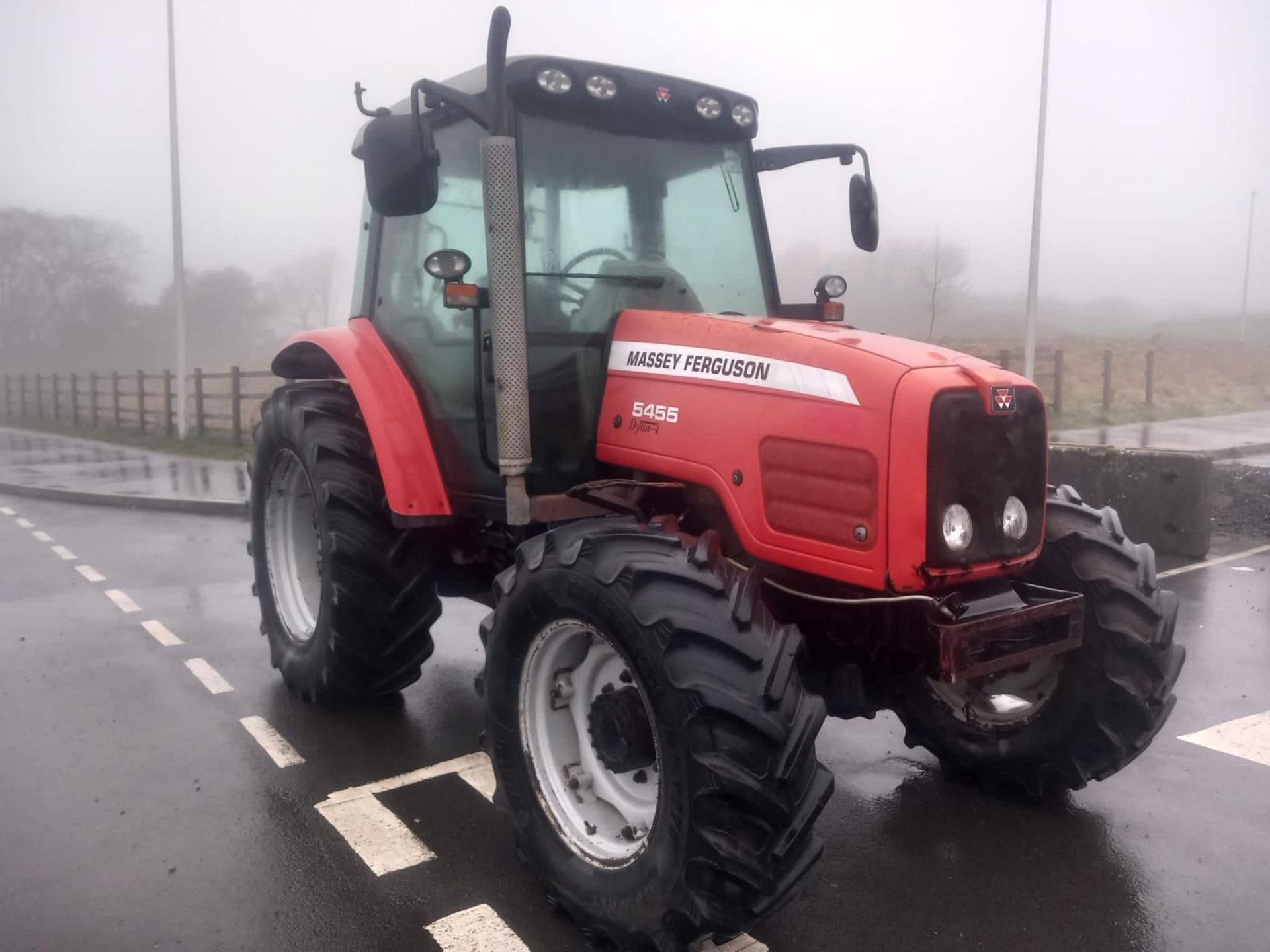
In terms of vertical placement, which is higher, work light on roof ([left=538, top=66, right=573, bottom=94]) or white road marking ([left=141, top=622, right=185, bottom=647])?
work light on roof ([left=538, top=66, right=573, bottom=94])

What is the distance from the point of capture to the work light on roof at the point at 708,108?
3.86m

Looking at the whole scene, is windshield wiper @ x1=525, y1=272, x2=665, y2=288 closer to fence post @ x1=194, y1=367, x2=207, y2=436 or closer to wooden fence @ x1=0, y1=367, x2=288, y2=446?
wooden fence @ x1=0, y1=367, x2=288, y2=446

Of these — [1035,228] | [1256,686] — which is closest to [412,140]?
[1256,686]

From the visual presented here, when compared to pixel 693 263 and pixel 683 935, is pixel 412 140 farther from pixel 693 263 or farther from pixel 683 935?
pixel 683 935

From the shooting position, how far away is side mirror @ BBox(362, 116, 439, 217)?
320 centimetres

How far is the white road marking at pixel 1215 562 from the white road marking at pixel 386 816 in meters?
5.54

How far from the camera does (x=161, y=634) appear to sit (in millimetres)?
6105

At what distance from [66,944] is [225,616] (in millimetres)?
3757

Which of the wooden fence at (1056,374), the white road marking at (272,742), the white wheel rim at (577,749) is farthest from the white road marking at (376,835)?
the wooden fence at (1056,374)

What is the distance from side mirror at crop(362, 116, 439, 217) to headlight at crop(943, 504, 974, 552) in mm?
1887

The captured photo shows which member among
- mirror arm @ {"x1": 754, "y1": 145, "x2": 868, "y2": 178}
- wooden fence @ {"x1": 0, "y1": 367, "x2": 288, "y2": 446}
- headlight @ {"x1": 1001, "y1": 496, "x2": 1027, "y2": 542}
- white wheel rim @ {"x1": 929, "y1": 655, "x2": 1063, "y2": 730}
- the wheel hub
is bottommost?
wooden fence @ {"x1": 0, "y1": 367, "x2": 288, "y2": 446}

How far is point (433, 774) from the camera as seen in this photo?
4.07 meters

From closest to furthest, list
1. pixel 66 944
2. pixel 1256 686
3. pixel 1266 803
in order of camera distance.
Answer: pixel 66 944
pixel 1266 803
pixel 1256 686

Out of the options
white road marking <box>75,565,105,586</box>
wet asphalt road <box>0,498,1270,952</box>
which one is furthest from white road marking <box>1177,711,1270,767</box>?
white road marking <box>75,565,105,586</box>
